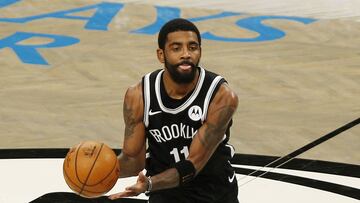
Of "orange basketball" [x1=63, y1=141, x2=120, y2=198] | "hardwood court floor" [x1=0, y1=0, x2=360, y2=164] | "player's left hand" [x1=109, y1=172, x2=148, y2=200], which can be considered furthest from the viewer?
"hardwood court floor" [x1=0, y1=0, x2=360, y2=164]

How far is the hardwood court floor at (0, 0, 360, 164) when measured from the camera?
10.7 m

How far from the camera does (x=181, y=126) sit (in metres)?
6.31

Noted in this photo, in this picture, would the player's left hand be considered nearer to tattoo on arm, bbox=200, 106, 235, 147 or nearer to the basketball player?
the basketball player

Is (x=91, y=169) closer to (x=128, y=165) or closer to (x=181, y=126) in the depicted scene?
(x=128, y=165)

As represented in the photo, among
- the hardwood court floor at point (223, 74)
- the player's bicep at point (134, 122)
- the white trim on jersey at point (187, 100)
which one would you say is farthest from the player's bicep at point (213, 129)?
the hardwood court floor at point (223, 74)

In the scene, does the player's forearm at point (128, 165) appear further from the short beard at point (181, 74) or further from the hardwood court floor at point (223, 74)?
the hardwood court floor at point (223, 74)

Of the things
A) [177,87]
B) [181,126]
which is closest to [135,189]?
[181,126]

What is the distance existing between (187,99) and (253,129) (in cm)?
469

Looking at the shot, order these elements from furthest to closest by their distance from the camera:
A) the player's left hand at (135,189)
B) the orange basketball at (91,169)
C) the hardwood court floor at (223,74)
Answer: the hardwood court floor at (223,74) → the orange basketball at (91,169) → the player's left hand at (135,189)

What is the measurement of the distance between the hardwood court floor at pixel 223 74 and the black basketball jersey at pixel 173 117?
364cm

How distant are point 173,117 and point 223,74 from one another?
23.3 feet

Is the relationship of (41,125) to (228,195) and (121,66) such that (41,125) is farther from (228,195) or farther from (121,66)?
(228,195)

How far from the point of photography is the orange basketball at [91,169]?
5926mm

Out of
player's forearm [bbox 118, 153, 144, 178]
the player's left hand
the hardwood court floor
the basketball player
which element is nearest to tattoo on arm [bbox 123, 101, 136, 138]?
the basketball player
